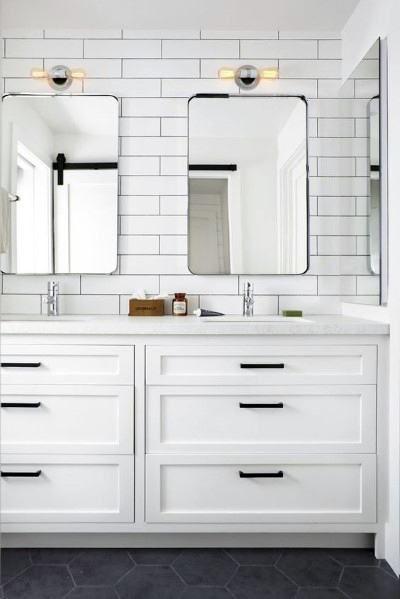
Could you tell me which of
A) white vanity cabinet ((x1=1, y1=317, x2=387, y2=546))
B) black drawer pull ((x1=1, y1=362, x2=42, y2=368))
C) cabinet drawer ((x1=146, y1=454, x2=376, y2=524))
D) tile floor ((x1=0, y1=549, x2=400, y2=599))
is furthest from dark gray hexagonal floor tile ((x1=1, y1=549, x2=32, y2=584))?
black drawer pull ((x1=1, y1=362, x2=42, y2=368))

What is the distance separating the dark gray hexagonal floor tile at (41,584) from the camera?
1.74 metres

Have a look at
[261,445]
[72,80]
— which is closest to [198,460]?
[261,445]

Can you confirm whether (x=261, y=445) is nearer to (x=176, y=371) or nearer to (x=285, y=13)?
(x=176, y=371)

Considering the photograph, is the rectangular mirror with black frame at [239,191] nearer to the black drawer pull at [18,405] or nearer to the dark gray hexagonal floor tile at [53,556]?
the black drawer pull at [18,405]

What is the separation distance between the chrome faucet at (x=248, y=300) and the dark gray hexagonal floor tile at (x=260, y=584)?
3.67 ft

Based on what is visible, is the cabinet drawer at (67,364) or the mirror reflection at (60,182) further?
the mirror reflection at (60,182)

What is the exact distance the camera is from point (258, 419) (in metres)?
1.98

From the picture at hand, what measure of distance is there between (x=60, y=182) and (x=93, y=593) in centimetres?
180

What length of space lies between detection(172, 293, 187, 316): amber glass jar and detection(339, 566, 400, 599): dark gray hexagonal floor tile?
1.28m

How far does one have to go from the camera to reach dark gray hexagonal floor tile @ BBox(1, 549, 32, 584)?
1867mm

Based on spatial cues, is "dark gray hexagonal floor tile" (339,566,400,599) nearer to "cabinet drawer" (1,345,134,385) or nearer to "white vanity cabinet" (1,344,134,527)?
"white vanity cabinet" (1,344,134,527)

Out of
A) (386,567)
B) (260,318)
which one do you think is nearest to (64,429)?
(260,318)

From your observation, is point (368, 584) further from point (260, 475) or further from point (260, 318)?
point (260, 318)

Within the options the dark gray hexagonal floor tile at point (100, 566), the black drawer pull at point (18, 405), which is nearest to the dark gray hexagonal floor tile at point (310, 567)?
the dark gray hexagonal floor tile at point (100, 566)
